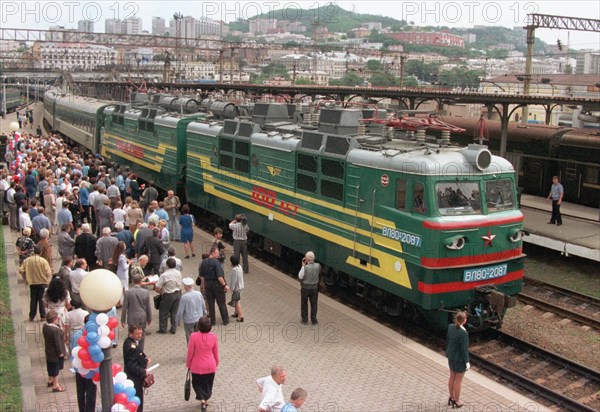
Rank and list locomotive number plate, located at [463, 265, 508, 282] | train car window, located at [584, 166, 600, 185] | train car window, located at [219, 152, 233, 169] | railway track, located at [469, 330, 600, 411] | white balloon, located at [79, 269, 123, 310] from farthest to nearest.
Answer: train car window, located at [584, 166, 600, 185] < train car window, located at [219, 152, 233, 169] < locomotive number plate, located at [463, 265, 508, 282] < railway track, located at [469, 330, 600, 411] < white balloon, located at [79, 269, 123, 310]

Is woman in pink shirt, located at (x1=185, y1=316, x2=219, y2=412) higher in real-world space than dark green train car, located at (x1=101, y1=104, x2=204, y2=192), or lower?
lower

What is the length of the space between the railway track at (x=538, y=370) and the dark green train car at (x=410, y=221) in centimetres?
58

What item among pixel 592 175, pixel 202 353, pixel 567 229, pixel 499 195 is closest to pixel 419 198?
pixel 499 195

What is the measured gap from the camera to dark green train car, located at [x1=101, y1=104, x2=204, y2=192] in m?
23.8

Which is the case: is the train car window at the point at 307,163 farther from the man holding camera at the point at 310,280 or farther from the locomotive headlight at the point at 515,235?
the locomotive headlight at the point at 515,235

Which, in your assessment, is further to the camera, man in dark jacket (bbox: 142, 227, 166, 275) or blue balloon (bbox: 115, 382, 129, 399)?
man in dark jacket (bbox: 142, 227, 166, 275)

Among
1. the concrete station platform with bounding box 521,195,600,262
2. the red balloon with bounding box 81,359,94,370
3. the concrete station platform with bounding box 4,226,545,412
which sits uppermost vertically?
the red balloon with bounding box 81,359,94,370

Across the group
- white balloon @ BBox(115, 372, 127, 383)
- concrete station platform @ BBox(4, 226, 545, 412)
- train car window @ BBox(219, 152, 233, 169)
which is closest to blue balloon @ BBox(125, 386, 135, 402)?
white balloon @ BBox(115, 372, 127, 383)

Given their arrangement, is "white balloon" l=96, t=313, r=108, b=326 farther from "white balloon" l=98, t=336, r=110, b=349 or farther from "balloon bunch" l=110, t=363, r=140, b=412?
"balloon bunch" l=110, t=363, r=140, b=412

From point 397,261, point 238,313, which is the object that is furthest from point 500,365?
point 238,313

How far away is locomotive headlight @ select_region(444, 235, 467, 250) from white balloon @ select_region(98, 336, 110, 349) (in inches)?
245

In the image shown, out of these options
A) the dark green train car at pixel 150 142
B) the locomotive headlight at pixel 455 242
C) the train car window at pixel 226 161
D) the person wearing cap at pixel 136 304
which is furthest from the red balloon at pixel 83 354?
the dark green train car at pixel 150 142

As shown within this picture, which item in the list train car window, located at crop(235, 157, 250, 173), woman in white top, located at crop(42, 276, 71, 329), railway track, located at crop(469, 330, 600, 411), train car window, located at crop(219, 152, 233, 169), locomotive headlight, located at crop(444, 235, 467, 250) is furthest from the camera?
train car window, located at crop(219, 152, 233, 169)

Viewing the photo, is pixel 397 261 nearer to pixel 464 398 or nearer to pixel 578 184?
pixel 464 398
